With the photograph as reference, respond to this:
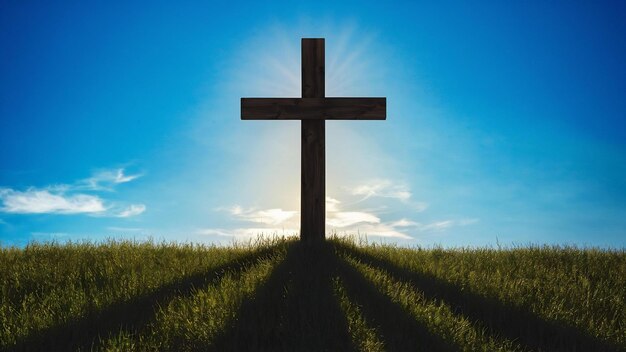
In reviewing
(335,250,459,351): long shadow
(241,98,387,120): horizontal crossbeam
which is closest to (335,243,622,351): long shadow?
(335,250,459,351): long shadow

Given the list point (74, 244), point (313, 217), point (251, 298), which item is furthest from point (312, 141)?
point (74, 244)

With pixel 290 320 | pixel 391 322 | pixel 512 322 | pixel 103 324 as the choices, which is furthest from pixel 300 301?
pixel 512 322

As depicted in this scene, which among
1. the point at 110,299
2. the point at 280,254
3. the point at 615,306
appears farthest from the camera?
the point at 280,254

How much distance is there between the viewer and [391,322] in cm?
490

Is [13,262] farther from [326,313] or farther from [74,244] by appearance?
[326,313]

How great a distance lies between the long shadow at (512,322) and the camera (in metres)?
5.26

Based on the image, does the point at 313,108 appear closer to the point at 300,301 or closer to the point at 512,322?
the point at 300,301

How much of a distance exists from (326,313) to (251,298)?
904 millimetres

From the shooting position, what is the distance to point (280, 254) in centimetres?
745

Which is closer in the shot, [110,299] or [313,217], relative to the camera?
[110,299]

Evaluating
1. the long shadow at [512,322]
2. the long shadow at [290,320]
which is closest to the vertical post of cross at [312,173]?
the long shadow at [512,322]

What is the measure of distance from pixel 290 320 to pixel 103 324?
2.03 m

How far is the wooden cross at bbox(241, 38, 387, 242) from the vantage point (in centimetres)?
887

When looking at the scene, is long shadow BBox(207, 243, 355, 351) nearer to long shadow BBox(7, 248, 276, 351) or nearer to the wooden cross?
long shadow BBox(7, 248, 276, 351)
